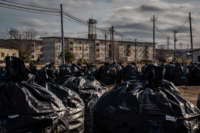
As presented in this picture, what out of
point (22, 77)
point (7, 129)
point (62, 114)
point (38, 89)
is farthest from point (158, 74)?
point (7, 129)

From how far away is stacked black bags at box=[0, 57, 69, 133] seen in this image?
2744 millimetres

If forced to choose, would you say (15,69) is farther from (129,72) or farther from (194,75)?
(194,75)

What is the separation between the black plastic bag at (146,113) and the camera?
2713 millimetres

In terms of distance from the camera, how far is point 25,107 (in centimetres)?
280

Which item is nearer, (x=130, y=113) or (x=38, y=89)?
(x=130, y=113)

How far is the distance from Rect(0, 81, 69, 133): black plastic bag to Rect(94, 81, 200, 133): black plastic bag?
0.65 metres

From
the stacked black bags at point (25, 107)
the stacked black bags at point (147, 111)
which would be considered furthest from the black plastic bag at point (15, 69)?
the stacked black bags at point (147, 111)

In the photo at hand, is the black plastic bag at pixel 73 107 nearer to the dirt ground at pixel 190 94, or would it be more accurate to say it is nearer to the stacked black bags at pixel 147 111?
the stacked black bags at pixel 147 111

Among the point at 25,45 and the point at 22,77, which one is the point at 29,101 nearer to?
the point at 22,77

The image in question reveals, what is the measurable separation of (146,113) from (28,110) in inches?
58.1

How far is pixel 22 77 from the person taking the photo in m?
3.10

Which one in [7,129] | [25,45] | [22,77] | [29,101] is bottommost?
[7,129]

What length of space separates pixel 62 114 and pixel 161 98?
4.45ft

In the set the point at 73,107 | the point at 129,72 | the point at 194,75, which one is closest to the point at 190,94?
the point at 194,75
